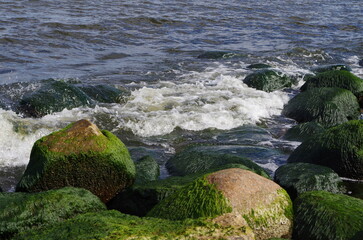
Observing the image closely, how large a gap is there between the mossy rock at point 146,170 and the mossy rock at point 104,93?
3.51 metres

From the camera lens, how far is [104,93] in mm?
9414

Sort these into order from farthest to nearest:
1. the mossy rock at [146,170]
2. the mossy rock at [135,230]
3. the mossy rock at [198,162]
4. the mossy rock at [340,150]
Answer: the mossy rock at [340,150] < the mossy rock at [198,162] < the mossy rock at [146,170] < the mossy rock at [135,230]

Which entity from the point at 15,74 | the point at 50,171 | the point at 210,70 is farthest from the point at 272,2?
the point at 50,171

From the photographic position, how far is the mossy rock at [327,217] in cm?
398

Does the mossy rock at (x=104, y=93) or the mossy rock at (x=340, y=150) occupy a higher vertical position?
the mossy rock at (x=340, y=150)

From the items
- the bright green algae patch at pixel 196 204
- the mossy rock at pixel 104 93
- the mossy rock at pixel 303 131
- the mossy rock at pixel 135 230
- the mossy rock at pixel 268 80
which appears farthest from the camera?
Answer: the mossy rock at pixel 268 80

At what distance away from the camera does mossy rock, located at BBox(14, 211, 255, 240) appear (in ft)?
10.1

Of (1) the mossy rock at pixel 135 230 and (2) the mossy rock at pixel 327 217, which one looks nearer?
(1) the mossy rock at pixel 135 230

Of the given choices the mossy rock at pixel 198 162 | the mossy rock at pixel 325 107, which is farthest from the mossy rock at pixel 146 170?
the mossy rock at pixel 325 107

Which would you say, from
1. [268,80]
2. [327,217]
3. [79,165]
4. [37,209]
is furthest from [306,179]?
[268,80]

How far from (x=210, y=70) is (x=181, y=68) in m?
0.66

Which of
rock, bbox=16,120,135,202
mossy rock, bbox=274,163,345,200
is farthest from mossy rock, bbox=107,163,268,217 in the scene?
mossy rock, bbox=274,163,345,200

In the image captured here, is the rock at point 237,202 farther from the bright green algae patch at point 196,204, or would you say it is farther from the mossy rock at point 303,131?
the mossy rock at point 303,131

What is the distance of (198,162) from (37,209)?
2166 mm
